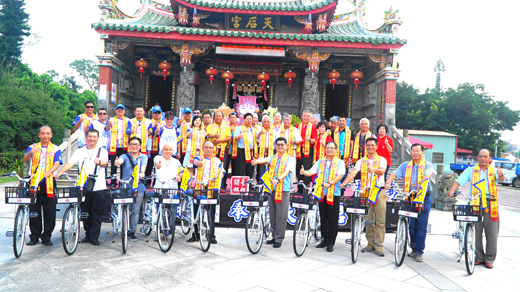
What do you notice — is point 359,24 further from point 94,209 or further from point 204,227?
point 94,209

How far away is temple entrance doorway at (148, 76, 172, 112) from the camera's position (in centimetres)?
1461

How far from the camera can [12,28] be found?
88.7ft

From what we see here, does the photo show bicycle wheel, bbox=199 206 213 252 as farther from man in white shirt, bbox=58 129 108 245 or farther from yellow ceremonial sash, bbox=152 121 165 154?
yellow ceremonial sash, bbox=152 121 165 154

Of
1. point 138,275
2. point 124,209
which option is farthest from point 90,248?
point 138,275

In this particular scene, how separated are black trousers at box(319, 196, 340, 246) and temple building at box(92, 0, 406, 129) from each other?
736 centimetres

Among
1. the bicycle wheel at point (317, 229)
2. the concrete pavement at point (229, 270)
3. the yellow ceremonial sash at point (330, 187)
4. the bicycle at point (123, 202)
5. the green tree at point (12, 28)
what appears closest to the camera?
the concrete pavement at point (229, 270)

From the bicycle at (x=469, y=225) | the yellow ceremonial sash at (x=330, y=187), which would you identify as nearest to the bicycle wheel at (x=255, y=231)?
the yellow ceremonial sash at (x=330, y=187)

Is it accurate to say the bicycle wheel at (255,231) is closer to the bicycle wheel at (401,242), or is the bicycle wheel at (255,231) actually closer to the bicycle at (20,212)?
the bicycle wheel at (401,242)

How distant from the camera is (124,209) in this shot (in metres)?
5.05

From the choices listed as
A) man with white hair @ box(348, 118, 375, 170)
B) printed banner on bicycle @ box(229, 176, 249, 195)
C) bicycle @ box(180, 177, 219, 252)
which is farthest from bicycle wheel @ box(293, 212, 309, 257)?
man with white hair @ box(348, 118, 375, 170)

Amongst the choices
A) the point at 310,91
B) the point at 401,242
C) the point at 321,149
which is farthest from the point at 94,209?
the point at 310,91

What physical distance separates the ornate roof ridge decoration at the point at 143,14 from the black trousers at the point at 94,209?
29.3 ft

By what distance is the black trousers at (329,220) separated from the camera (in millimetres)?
5418

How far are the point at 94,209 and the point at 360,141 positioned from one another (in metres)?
5.43
